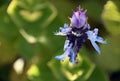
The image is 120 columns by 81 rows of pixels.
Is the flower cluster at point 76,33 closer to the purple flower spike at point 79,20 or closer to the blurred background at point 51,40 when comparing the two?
the purple flower spike at point 79,20

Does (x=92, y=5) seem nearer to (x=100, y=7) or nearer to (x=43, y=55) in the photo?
(x=100, y=7)

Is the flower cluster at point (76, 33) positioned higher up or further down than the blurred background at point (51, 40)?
further down

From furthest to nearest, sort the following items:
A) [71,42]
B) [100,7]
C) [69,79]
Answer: [100,7] < [69,79] < [71,42]

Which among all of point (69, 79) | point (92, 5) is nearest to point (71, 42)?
point (69, 79)

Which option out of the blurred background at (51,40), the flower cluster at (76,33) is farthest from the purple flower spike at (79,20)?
the blurred background at (51,40)

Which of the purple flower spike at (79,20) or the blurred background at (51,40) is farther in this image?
the blurred background at (51,40)

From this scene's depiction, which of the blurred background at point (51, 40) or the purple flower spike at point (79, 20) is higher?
the blurred background at point (51, 40)

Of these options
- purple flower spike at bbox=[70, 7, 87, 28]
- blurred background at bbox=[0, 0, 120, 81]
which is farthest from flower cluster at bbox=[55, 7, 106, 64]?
blurred background at bbox=[0, 0, 120, 81]

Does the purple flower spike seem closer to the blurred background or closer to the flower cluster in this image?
the flower cluster
